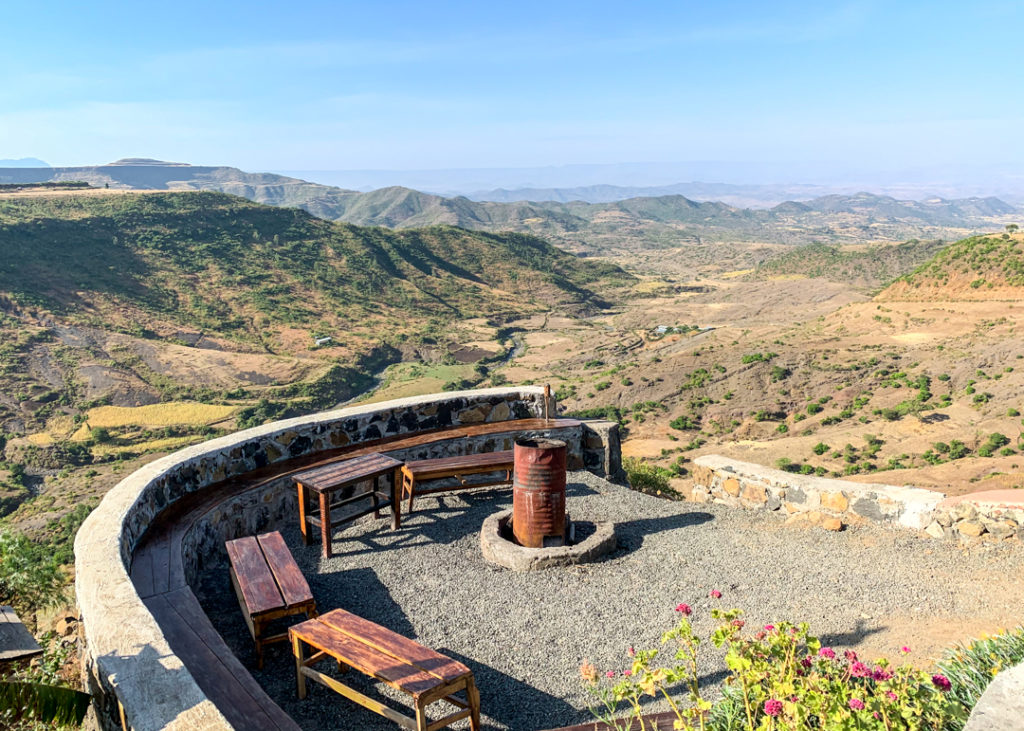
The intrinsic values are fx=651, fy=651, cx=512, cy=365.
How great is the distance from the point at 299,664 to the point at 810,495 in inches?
189

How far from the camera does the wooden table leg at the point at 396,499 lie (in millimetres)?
5855

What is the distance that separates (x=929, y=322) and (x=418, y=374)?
2962 cm

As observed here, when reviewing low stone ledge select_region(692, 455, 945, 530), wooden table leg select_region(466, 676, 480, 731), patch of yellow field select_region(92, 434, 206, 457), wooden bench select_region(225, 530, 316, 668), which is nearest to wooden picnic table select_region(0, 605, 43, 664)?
wooden bench select_region(225, 530, 316, 668)

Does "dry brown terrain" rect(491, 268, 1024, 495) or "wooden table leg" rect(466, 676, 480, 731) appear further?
"dry brown terrain" rect(491, 268, 1024, 495)

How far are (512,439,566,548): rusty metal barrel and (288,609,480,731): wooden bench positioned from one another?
80.2 inches

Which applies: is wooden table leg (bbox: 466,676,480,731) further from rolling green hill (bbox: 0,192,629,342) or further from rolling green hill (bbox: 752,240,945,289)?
rolling green hill (bbox: 752,240,945,289)

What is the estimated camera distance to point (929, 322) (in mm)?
32812

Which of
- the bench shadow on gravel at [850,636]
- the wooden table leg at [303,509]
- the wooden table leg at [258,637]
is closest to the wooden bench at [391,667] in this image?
the wooden table leg at [258,637]

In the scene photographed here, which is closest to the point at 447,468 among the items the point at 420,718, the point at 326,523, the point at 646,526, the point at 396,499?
the point at 396,499

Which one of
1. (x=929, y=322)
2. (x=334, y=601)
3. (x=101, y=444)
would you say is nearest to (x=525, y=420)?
(x=334, y=601)

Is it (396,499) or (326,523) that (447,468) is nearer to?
(396,499)

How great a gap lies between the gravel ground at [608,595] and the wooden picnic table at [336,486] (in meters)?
0.19

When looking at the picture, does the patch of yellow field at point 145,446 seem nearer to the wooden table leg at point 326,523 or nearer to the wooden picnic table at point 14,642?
the wooden table leg at point 326,523

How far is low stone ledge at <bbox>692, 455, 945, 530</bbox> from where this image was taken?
5.73 meters
